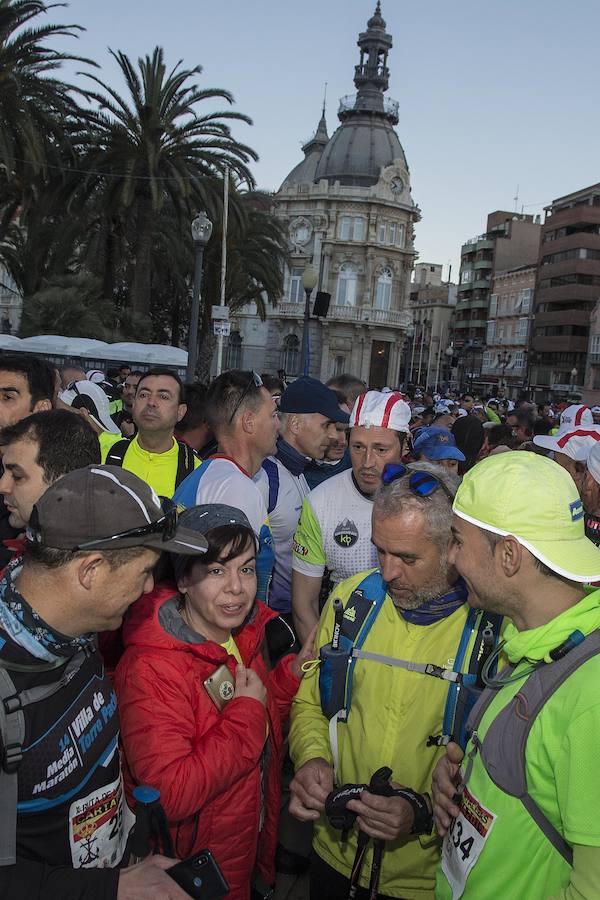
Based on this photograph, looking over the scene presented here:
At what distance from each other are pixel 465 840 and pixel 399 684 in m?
0.64

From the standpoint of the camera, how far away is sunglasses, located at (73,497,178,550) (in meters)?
1.95

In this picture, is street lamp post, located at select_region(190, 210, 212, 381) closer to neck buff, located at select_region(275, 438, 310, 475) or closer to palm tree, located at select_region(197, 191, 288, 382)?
neck buff, located at select_region(275, 438, 310, 475)

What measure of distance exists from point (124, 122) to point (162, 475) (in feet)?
62.6

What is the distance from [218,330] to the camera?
16.7 metres

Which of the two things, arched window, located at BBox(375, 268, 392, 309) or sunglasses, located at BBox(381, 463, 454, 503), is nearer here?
sunglasses, located at BBox(381, 463, 454, 503)

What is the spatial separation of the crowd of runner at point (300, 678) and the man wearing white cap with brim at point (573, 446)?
6.42 ft

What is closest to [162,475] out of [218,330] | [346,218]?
[218,330]

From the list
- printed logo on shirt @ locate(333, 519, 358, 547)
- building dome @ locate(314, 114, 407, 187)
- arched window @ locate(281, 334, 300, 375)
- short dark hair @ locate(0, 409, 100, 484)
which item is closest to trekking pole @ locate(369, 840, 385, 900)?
printed logo on shirt @ locate(333, 519, 358, 547)

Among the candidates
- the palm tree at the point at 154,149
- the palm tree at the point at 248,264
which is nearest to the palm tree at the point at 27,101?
the palm tree at the point at 154,149

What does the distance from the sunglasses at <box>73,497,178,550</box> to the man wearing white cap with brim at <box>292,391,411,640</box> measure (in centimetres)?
162

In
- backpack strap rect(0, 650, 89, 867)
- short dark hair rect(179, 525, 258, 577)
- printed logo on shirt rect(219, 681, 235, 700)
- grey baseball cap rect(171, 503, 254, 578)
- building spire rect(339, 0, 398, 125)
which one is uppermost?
building spire rect(339, 0, 398, 125)

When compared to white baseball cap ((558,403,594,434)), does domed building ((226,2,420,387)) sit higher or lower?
higher

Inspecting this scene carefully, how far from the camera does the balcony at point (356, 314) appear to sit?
57.2 meters

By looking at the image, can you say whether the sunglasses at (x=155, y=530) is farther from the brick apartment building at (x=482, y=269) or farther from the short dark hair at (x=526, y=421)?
the brick apartment building at (x=482, y=269)
